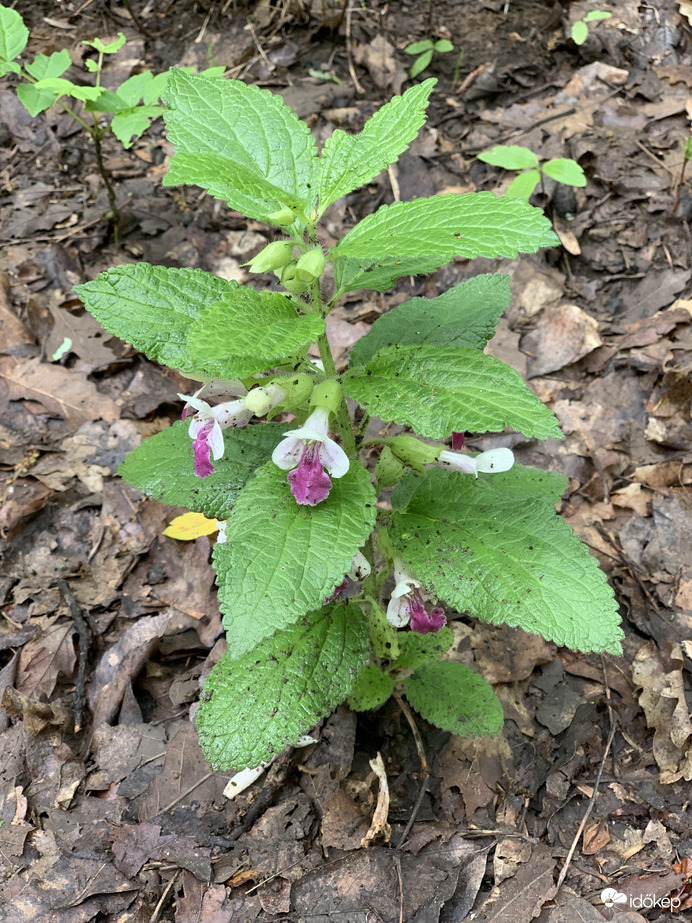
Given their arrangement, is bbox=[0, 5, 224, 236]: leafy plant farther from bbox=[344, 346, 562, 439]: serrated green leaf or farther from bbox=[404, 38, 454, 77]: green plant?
bbox=[344, 346, 562, 439]: serrated green leaf

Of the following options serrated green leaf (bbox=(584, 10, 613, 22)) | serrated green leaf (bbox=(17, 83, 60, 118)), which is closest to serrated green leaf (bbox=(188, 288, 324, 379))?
serrated green leaf (bbox=(17, 83, 60, 118))

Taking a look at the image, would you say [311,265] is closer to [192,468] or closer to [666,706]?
[192,468]

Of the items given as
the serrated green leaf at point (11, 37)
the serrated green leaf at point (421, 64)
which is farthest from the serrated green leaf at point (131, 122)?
the serrated green leaf at point (421, 64)

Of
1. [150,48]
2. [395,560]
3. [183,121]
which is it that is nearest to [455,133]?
[150,48]

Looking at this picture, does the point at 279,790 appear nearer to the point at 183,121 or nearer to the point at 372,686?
the point at 372,686

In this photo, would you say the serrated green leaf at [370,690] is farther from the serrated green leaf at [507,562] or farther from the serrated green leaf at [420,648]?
the serrated green leaf at [507,562]

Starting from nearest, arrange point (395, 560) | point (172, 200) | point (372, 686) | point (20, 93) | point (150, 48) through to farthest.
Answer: point (395, 560) → point (372, 686) → point (20, 93) → point (172, 200) → point (150, 48)

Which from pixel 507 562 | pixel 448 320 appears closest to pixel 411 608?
pixel 507 562
